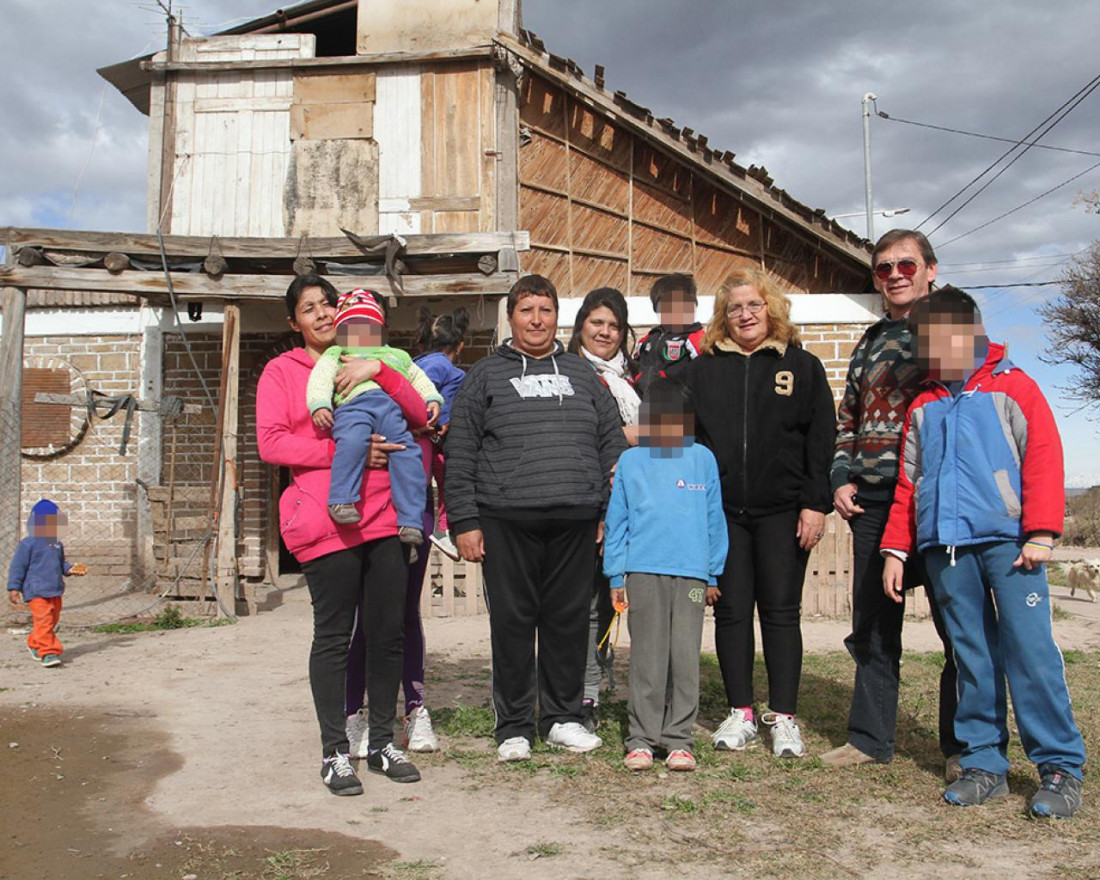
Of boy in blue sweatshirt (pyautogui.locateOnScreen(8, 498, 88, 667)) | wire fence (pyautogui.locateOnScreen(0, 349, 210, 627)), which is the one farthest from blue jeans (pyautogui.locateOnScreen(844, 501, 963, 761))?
wire fence (pyautogui.locateOnScreen(0, 349, 210, 627))

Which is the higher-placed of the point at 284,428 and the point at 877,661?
the point at 284,428

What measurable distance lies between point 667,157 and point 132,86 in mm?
6641

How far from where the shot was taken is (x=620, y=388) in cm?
450

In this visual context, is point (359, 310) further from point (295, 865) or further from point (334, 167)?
point (334, 167)

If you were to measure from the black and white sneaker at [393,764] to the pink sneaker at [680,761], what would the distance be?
3.22 ft

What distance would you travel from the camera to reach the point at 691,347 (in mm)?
4465

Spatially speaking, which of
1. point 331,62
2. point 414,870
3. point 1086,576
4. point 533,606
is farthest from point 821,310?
point 414,870

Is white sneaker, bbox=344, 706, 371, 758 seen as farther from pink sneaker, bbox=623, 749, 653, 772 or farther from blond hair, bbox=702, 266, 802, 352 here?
blond hair, bbox=702, 266, 802, 352

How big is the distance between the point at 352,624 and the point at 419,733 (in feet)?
2.33

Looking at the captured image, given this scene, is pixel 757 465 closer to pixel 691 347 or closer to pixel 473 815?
pixel 691 347

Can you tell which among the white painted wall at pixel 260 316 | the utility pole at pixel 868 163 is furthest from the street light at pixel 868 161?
the white painted wall at pixel 260 316

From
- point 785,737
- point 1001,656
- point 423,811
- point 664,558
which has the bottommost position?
point 423,811

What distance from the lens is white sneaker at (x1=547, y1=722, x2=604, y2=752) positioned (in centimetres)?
409

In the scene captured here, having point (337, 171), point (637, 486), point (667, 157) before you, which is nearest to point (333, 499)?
point (637, 486)
